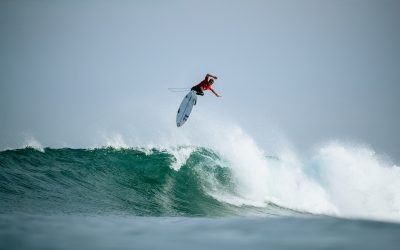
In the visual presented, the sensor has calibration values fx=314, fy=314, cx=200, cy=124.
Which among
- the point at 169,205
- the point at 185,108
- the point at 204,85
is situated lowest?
the point at 169,205

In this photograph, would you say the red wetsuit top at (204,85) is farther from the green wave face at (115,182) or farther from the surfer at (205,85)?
the green wave face at (115,182)

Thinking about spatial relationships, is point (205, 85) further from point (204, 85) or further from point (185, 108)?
point (185, 108)

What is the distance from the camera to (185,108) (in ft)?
47.0

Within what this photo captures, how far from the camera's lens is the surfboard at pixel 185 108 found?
14.2 metres

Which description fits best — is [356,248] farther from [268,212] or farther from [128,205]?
[268,212]

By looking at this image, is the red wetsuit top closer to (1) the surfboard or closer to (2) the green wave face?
(1) the surfboard

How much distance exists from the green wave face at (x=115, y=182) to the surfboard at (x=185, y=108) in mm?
1887

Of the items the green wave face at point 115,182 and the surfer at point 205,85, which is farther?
the surfer at point 205,85

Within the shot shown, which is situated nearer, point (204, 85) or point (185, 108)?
point (204, 85)

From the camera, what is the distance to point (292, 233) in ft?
10.2

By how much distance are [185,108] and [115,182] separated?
186 inches

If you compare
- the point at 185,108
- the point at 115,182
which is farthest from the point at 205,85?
the point at 115,182

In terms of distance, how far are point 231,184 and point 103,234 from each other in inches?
424

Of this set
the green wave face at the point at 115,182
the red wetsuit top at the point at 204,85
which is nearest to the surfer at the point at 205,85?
the red wetsuit top at the point at 204,85
